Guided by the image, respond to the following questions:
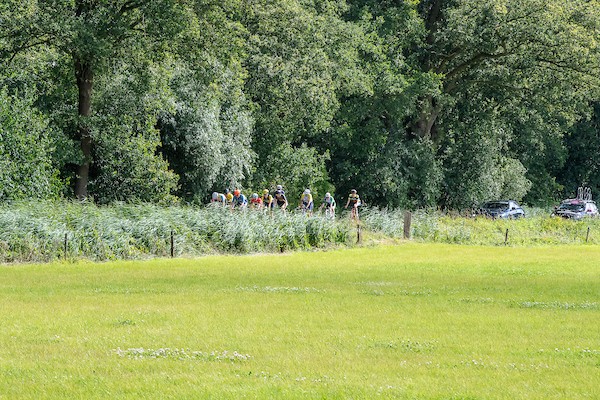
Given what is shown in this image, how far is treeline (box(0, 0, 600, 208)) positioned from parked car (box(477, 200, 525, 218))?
2781mm

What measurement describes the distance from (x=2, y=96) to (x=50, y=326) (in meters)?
25.2

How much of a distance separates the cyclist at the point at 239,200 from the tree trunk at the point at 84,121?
638 cm

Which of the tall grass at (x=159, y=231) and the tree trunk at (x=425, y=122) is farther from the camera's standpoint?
the tree trunk at (x=425, y=122)

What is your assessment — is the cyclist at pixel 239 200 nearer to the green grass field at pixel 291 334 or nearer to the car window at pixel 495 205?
the green grass field at pixel 291 334

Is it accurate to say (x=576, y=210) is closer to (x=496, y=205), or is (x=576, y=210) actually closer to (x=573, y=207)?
(x=573, y=207)

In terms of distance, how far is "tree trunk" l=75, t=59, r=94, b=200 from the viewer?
137 feet

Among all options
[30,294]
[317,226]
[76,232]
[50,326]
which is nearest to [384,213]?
[317,226]

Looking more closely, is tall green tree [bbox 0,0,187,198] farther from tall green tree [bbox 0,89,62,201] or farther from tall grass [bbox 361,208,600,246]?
tall grass [bbox 361,208,600,246]

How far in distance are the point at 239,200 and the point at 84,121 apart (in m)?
7.47

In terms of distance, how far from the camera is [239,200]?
41.3 meters

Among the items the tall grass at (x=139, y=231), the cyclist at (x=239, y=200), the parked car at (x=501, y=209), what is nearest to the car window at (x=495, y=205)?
the parked car at (x=501, y=209)

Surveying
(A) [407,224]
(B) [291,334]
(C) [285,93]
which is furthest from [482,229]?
(B) [291,334]

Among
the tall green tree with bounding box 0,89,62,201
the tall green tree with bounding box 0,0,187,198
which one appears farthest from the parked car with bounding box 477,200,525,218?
the tall green tree with bounding box 0,89,62,201

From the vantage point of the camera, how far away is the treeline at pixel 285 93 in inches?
1556
